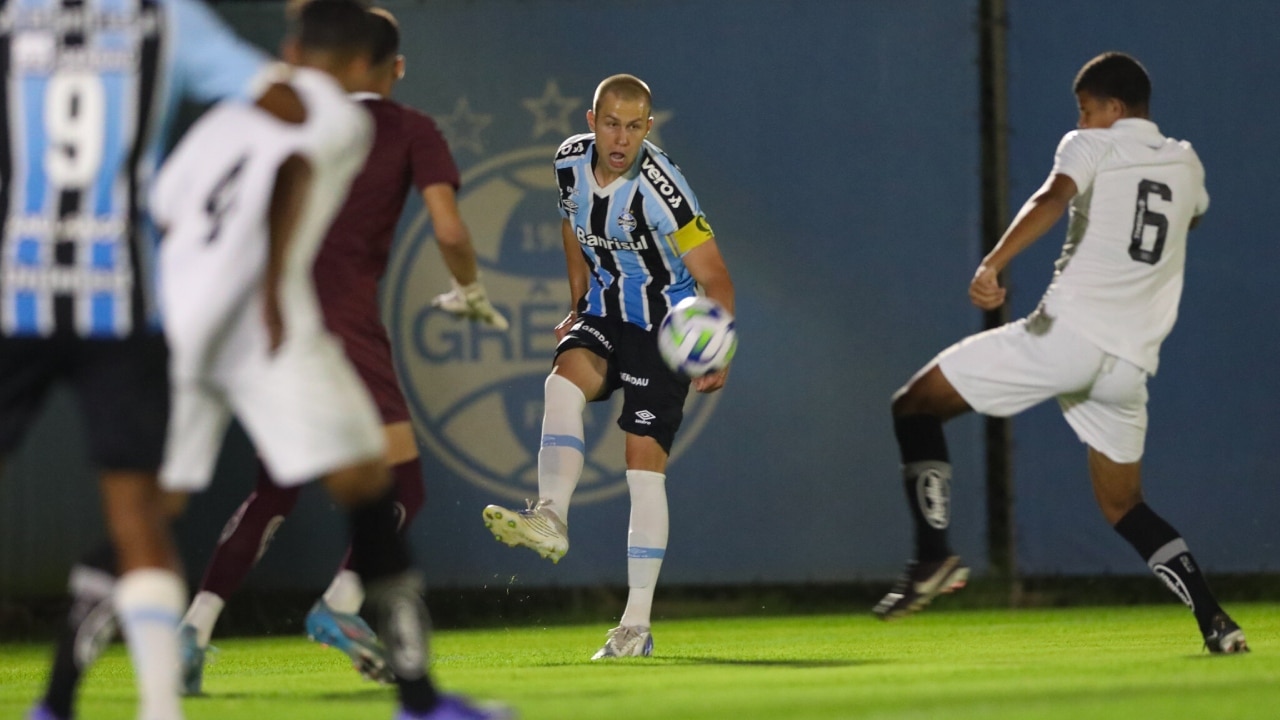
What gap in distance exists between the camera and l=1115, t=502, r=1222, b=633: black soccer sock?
5941mm

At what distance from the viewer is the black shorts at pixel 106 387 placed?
12.2ft

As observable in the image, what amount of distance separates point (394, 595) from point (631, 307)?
296 centimetres

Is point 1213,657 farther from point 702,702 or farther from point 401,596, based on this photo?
point 401,596

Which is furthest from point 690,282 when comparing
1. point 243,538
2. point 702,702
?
point 702,702

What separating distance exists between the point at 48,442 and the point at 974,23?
494 centimetres

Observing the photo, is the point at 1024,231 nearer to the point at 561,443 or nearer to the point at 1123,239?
the point at 1123,239

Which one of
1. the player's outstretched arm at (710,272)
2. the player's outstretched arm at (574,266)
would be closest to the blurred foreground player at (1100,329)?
the player's outstretched arm at (710,272)

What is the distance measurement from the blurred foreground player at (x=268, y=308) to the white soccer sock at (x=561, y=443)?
105 inches

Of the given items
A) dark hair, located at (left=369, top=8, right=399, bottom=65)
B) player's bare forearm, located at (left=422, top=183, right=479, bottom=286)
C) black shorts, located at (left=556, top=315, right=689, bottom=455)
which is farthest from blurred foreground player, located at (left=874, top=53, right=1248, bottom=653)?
dark hair, located at (left=369, top=8, right=399, bottom=65)

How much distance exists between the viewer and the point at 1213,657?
5742 mm

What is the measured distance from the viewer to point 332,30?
4.17 meters

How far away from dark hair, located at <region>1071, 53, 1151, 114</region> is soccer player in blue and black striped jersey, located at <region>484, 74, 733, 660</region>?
141cm

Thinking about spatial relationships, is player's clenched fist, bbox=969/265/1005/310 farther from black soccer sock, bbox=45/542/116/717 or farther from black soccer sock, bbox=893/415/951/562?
black soccer sock, bbox=45/542/116/717

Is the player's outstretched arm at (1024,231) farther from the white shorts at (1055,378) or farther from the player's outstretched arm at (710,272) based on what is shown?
the player's outstretched arm at (710,272)
